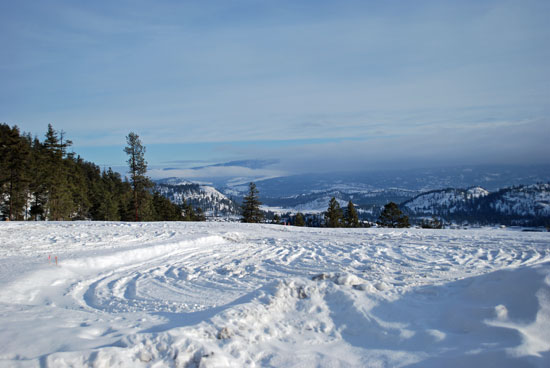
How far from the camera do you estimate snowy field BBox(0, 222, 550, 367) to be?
411cm

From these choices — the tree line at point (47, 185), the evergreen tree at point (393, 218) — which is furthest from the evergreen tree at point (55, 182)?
the evergreen tree at point (393, 218)

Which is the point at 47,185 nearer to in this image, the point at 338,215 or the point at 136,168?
the point at 136,168

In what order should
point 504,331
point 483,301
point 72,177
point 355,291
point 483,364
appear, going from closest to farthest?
point 483,364, point 504,331, point 483,301, point 355,291, point 72,177

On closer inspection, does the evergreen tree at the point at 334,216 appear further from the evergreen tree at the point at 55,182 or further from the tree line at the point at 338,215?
the evergreen tree at the point at 55,182

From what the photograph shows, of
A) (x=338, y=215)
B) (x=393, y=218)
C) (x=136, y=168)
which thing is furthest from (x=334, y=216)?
(x=136, y=168)

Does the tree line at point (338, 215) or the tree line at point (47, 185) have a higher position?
the tree line at point (47, 185)

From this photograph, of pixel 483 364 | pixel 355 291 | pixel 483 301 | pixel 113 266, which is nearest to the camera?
pixel 483 364

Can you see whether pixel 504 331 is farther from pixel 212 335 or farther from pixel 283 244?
pixel 283 244

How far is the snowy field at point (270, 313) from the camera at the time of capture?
13.5 feet

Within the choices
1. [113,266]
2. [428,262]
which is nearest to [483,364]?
[428,262]

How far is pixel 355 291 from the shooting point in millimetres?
6168

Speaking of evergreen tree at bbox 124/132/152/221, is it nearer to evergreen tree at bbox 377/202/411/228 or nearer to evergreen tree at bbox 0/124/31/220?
evergreen tree at bbox 0/124/31/220

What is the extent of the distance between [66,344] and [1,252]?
34.0 ft

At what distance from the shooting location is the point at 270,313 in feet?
18.1
